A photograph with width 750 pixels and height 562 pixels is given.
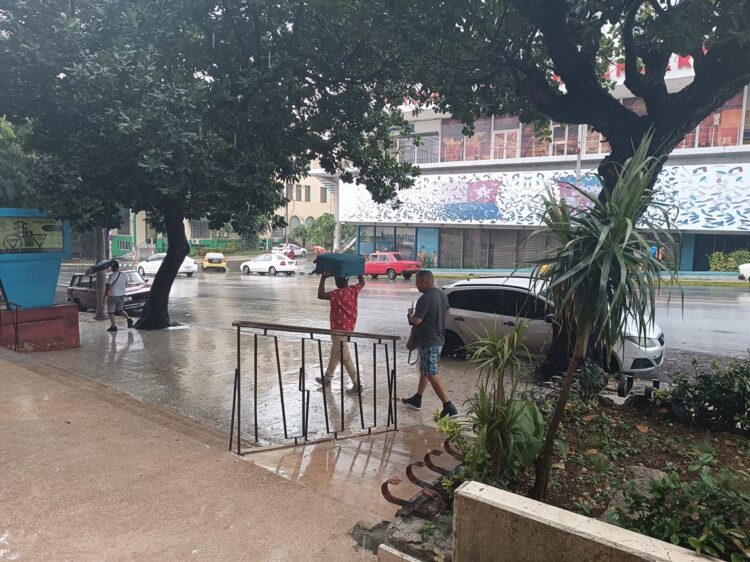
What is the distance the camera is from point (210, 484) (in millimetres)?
4359

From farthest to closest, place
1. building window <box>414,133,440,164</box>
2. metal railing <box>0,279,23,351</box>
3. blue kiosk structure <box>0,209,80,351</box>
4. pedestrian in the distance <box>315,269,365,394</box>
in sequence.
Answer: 1. building window <box>414,133,440,164</box>
2. blue kiosk structure <box>0,209,80,351</box>
3. metal railing <box>0,279,23,351</box>
4. pedestrian in the distance <box>315,269,365,394</box>

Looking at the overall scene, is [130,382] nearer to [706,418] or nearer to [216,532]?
[216,532]

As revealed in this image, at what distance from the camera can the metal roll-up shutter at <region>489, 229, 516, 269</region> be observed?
36.1 metres

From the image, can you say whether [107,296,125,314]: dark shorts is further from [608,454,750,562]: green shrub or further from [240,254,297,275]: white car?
[240,254,297,275]: white car

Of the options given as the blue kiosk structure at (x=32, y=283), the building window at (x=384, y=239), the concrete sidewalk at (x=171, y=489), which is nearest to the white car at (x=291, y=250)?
the building window at (x=384, y=239)

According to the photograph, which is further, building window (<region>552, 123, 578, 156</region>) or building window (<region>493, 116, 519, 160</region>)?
building window (<region>493, 116, 519, 160</region>)

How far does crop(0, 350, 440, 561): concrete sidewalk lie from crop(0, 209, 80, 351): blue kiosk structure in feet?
15.1

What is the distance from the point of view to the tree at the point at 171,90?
8.60 m

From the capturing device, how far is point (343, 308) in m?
7.78

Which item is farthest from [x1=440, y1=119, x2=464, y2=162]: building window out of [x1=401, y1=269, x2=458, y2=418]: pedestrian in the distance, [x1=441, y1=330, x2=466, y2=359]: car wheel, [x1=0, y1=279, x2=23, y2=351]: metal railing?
[x1=401, y1=269, x2=458, y2=418]: pedestrian in the distance

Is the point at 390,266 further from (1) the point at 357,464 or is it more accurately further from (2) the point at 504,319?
(1) the point at 357,464

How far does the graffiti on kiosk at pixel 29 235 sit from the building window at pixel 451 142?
93.7 ft

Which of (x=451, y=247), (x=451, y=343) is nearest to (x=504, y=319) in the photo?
(x=451, y=343)

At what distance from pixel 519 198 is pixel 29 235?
2744cm
